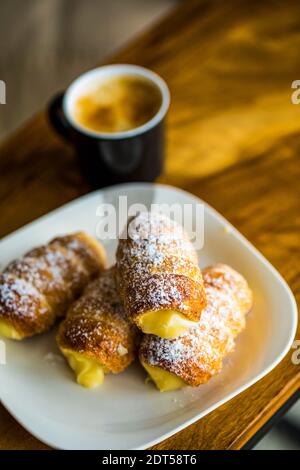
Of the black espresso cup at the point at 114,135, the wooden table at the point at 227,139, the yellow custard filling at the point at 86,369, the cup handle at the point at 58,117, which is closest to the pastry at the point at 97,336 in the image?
the yellow custard filling at the point at 86,369

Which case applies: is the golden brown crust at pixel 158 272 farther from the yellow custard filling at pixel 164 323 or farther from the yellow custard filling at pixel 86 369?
the yellow custard filling at pixel 86 369

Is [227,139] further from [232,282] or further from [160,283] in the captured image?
[160,283]

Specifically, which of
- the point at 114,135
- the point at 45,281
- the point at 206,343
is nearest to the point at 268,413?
the point at 206,343

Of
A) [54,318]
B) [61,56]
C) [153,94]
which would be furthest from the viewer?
[61,56]

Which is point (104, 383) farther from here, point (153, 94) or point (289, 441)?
point (153, 94)

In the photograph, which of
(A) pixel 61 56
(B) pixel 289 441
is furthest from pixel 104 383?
(A) pixel 61 56

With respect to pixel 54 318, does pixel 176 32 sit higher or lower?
higher

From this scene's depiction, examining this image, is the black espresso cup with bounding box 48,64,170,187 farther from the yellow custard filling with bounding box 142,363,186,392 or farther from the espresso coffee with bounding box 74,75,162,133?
the yellow custard filling with bounding box 142,363,186,392

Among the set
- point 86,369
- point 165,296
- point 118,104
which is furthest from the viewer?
point 118,104
